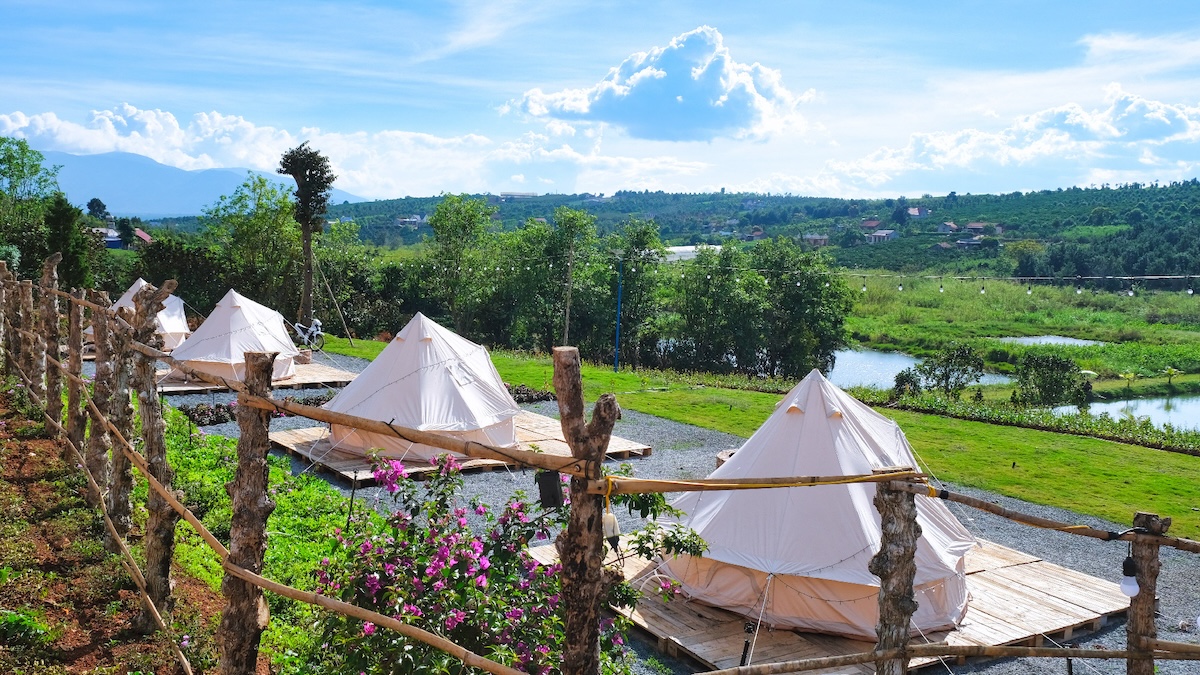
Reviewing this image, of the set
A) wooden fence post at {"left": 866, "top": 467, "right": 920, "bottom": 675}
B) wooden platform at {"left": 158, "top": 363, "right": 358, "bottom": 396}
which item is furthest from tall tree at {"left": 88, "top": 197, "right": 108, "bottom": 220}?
wooden fence post at {"left": 866, "top": 467, "right": 920, "bottom": 675}

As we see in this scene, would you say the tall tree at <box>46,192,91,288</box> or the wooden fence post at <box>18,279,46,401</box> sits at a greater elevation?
the tall tree at <box>46,192,91,288</box>

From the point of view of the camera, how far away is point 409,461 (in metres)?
12.3

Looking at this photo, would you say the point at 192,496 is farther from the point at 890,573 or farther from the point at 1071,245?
the point at 1071,245

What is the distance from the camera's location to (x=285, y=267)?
112 ft

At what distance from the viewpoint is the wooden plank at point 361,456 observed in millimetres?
11688

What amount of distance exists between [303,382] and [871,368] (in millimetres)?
29972

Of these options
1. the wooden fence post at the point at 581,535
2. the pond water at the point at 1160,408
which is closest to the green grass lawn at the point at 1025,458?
the wooden fence post at the point at 581,535

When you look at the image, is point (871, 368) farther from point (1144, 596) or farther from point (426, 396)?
point (1144, 596)

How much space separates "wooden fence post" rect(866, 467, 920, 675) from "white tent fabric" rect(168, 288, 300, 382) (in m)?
16.0

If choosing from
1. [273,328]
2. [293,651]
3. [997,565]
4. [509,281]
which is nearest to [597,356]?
[509,281]

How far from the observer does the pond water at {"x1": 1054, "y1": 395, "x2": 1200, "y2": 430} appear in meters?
28.4

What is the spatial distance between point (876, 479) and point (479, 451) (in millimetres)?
1471

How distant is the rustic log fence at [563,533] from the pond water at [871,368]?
3126 cm

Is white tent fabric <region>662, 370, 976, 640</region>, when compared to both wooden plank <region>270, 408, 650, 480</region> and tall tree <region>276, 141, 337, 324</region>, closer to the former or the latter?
wooden plank <region>270, 408, 650, 480</region>
